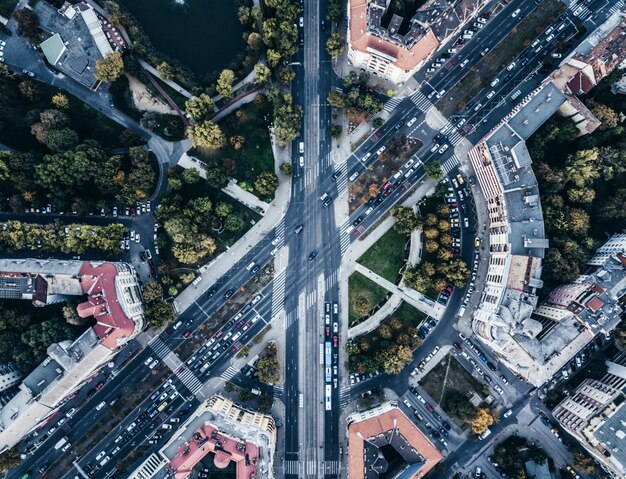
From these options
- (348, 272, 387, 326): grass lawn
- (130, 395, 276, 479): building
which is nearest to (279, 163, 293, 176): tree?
(348, 272, 387, 326): grass lawn

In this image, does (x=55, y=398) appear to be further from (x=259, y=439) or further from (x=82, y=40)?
(x=82, y=40)

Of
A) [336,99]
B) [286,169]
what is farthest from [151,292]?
[336,99]

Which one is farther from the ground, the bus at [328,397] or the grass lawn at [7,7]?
the grass lawn at [7,7]

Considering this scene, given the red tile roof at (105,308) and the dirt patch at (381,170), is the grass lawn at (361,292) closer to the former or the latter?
the dirt patch at (381,170)

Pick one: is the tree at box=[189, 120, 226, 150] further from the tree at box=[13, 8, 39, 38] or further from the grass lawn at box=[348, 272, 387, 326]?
the grass lawn at box=[348, 272, 387, 326]

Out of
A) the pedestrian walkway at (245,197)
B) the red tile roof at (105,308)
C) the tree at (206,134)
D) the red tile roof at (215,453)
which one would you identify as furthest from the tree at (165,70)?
the red tile roof at (215,453)

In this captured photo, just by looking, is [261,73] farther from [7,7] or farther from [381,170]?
[7,7]
